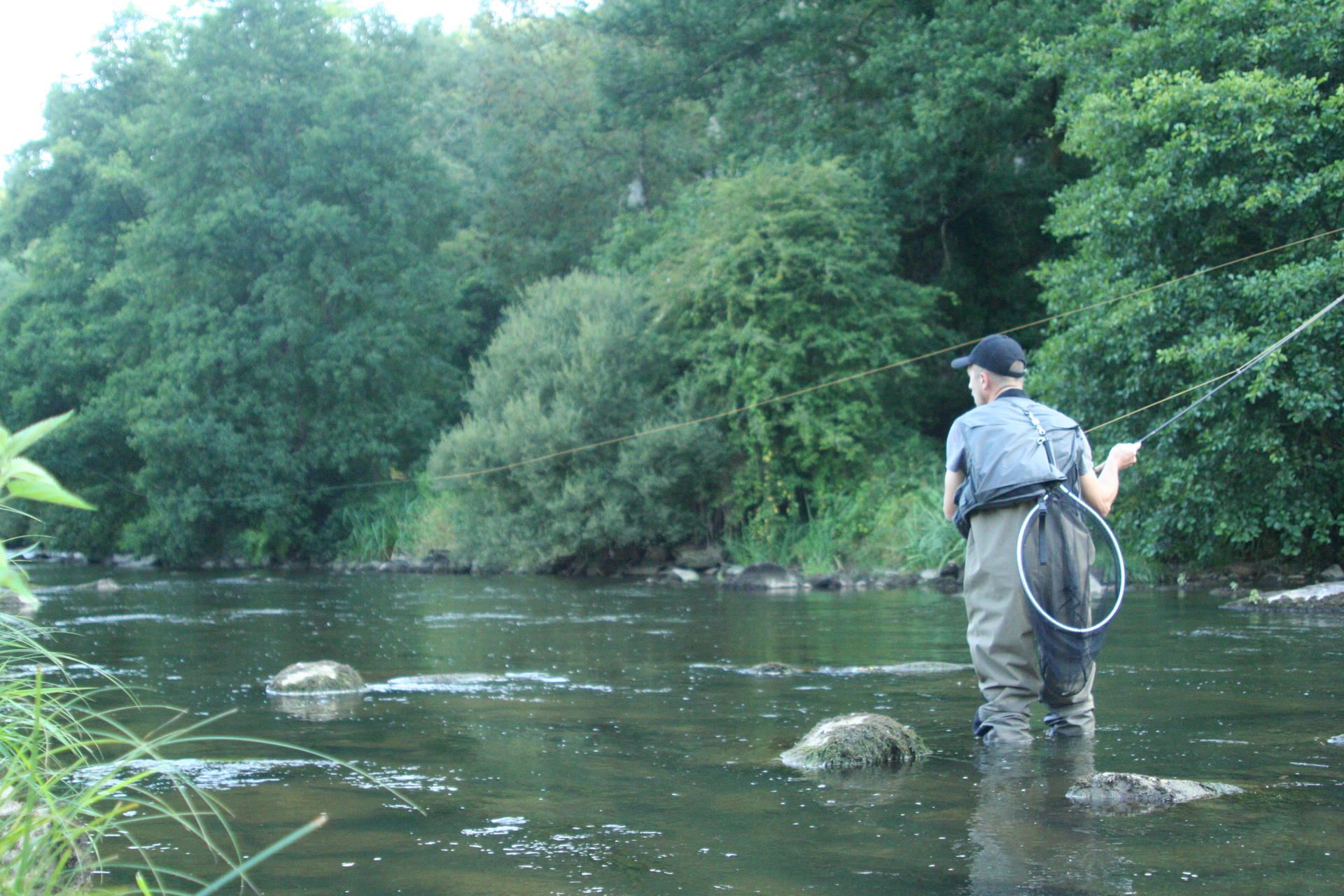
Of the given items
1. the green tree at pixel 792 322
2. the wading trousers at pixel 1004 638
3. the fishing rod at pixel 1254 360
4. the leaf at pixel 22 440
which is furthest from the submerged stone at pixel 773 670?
the green tree at pixel 792 322

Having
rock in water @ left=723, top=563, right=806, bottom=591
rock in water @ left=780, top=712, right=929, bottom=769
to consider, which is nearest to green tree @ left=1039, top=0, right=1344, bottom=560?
Answer: rock in water @ left=723, top=563, right=806, bottom=591

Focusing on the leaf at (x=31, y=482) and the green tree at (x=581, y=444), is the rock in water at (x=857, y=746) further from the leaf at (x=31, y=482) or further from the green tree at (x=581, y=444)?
the green tree at (x=581, y=444)

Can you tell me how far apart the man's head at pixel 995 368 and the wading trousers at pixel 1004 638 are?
1.88 ft

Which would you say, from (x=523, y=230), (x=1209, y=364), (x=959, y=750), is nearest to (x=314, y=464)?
(x=523, y=230)

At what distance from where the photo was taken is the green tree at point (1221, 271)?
43.4 ft

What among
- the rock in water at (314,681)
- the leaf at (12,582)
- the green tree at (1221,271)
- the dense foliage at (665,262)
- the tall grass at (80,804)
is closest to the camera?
the leaf at (12,582)

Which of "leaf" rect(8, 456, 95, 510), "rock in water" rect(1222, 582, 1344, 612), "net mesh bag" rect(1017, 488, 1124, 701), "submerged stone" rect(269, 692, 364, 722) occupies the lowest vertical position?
"submerged stone" rect(269, 692, 364, 722)

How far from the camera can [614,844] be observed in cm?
391

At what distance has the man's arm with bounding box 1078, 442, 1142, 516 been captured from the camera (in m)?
5.47

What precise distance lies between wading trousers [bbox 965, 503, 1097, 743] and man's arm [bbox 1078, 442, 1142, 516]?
0.35 m

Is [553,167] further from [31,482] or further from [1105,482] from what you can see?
[31,482]

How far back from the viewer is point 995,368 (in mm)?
5598

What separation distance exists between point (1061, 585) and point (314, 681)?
171 inches

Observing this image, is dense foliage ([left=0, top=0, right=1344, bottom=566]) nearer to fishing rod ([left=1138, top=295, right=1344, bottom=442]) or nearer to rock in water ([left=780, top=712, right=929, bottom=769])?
fishing rod ([left=1138, top=295, right=1344, bottom=442])
